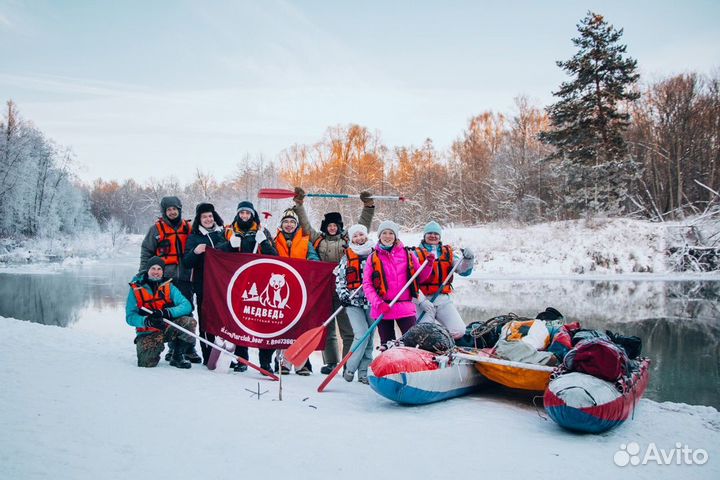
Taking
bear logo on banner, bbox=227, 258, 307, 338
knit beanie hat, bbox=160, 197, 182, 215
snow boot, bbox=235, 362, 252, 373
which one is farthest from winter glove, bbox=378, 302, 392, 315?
knit beanie hat, bbox=160, 197, 182, 215

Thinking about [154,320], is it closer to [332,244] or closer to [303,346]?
[303,346]

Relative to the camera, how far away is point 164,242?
5.39m

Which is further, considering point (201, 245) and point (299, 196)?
point (299, 196)

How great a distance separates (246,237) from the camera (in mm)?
5496

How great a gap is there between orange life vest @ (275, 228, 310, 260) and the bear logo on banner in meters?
0.31

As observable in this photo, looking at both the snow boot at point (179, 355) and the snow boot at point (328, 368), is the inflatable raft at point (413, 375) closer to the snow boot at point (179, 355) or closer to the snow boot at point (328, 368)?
the snow boot at point (328, 368)

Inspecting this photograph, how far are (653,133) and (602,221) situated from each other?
389 inches

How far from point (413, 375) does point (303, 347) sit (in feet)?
4.21

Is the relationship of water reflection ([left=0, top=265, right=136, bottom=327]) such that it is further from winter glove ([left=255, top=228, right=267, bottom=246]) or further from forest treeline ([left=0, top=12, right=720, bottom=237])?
forest treeline ([left=0, top=12, right=720, bottom=237])

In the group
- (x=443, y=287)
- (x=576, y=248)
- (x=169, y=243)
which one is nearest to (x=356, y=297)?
(x=443, y=287)

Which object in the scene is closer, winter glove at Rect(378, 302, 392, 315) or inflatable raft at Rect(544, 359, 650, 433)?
inflatable raft at Rect(544, 359, 650, 433)

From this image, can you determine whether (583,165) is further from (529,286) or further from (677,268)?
(529,286)

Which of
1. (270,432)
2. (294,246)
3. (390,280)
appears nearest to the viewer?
(270,432)

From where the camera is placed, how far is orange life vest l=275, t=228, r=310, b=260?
18.4 ft
